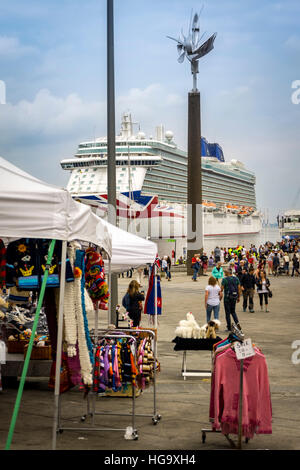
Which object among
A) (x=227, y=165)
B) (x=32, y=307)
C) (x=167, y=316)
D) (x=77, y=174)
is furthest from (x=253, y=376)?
(x=227, y=165)

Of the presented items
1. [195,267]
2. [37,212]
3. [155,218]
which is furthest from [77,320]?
[155,218]

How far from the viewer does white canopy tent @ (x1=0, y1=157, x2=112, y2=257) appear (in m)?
5.88

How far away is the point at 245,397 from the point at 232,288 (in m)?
10.5

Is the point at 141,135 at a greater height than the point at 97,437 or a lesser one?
greater

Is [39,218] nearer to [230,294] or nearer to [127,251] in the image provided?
[127,251]

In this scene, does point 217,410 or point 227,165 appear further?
point 227,165

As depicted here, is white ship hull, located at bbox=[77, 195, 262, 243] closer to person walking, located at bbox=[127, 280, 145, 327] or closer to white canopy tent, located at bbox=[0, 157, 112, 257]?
person walking, located at bbox=[127, 280, 145, 327]

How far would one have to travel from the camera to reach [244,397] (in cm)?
648

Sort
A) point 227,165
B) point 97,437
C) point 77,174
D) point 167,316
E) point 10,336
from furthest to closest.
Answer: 1. point 227,165
2. point 77,174
3. point 167,316
4. point 10,336
5. point 97,437

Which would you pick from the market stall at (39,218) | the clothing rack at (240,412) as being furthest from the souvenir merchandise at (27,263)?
the clothing rack at (240,412)

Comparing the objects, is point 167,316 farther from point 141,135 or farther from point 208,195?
point 208,195

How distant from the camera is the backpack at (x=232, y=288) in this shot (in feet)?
54.9

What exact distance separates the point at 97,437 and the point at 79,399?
6.85ft
